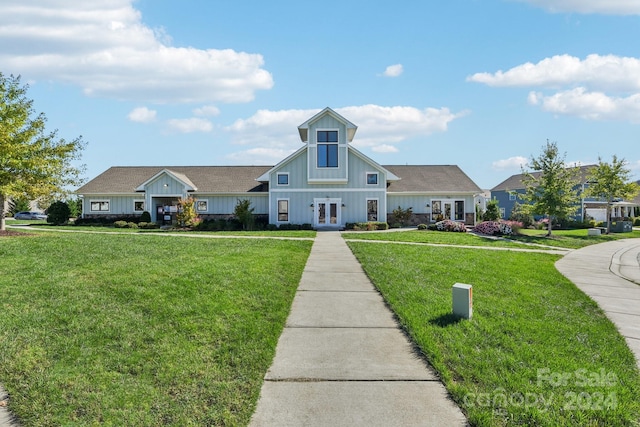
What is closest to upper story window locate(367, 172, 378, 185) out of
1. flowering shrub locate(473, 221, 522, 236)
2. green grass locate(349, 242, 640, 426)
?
flowering shrub locate(473, 221, 522, 236)

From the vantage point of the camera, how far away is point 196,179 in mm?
35750

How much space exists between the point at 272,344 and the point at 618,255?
18.9 meters

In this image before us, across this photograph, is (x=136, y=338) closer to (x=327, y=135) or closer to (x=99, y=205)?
(x=327, y=135)

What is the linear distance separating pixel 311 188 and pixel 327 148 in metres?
3.19

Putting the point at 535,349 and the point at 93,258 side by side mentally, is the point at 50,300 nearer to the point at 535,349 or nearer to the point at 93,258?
the point at 93,258

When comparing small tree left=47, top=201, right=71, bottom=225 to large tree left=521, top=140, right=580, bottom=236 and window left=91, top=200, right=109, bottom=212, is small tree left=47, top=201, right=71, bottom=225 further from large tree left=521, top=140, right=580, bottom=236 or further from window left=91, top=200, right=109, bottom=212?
large tree left=521, top=140, right=580, bottom=236

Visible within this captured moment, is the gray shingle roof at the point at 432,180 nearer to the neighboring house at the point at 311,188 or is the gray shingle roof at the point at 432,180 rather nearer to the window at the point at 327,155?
the neighboring house at the point at 311,188

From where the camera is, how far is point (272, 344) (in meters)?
5.63

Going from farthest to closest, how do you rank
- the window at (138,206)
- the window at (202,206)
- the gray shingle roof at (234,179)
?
the window at (138,206) < the window at (202,206) < the gray shingle roof at (234,179)

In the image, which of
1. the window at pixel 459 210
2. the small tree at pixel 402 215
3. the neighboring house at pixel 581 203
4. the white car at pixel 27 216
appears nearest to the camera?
the small tree at pixel 402 215

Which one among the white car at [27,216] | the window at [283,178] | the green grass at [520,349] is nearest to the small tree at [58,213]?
the window at [283,178]

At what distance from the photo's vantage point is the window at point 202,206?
111 feet


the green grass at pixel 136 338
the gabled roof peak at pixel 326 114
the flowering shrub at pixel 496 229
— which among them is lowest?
the green grass at pixel 136 338

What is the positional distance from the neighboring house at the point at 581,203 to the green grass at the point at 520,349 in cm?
4097
